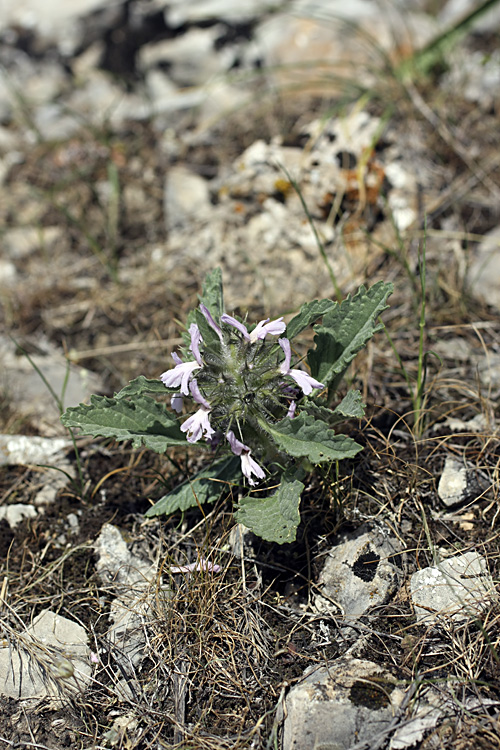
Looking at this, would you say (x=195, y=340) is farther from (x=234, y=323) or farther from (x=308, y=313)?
(x=308, y=313)

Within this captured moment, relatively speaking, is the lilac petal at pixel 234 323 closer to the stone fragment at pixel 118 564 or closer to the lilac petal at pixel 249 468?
the lilac petal at pixel 249 468

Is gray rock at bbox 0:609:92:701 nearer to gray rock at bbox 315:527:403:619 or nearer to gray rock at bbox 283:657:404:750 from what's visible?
gray rock at bbox 283:657:404:750

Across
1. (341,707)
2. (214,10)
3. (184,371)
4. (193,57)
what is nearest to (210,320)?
(184,371)

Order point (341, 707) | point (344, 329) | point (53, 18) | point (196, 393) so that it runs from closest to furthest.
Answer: point (341, 707), point (196, 393), point (344, 329), point (53, 18)

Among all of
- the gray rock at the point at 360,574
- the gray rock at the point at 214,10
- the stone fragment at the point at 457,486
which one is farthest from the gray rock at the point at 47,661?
the gray rock at the point at 214,10

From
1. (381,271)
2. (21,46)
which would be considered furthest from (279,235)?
(21,46)

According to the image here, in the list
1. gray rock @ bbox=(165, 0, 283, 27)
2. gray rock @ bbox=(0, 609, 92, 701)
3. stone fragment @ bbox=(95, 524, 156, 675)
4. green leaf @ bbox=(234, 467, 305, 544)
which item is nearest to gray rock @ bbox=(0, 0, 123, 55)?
gray rock @ bbox=(165, 0, 283, 27)
